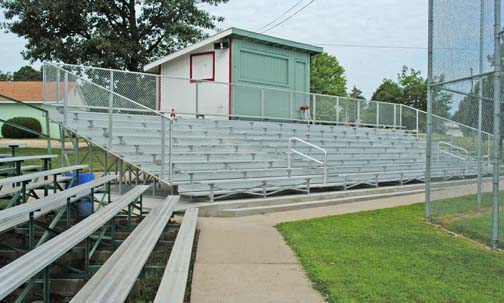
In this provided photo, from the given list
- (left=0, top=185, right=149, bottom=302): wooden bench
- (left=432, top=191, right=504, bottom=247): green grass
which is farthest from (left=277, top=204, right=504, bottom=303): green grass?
(left=0, top=185, right=149, bottom=302): wooden bench

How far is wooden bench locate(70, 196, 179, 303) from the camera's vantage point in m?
3.32

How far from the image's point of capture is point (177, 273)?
4199mm

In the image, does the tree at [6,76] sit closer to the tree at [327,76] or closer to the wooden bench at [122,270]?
the tree at [327,76]

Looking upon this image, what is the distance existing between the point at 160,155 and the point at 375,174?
20.2ft

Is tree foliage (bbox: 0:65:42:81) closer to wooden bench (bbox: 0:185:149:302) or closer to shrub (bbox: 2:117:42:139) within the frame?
shrub (bbox: 2:117:42:139)

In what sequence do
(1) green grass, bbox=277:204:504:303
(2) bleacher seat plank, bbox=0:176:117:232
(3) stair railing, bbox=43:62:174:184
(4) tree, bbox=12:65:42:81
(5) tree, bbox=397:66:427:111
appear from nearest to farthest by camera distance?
(2) bleacher seat plank, bbox=0:176:117:232, (1) green grass, bbox=277:204:504:303, (3) stair railing, bbox=43:62:174:184, (5) tree, bbox=397:66:427:111, (4) tree, bbox=12:65:42:81

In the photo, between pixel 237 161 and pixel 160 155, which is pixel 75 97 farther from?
pixel 237 161

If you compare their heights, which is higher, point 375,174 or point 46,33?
point 46,33

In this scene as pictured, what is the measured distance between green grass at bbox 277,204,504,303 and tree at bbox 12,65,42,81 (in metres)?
81.5

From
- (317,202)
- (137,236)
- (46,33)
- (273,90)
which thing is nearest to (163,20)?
(46,33)

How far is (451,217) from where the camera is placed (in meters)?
9.09

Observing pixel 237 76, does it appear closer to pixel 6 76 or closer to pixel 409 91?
pixel 409 91

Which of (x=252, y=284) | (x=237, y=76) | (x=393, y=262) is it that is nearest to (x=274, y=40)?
(x=237, y=76)

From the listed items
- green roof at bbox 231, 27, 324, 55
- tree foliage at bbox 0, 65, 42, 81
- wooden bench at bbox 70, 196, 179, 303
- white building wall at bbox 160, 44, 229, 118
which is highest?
tree foliage at bbox 0, 65, 42, 81
